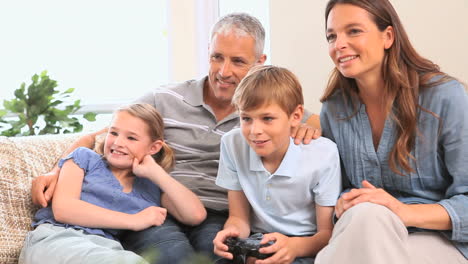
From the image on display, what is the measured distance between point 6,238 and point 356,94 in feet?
3.97

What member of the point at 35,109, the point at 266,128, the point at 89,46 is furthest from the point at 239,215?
the point at 89,46

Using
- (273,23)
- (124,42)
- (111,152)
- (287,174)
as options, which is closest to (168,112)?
(111,152)

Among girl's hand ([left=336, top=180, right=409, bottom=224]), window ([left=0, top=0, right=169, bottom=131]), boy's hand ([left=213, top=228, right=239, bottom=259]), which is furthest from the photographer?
window ([left=0, top=0, right=169, bottom=131])

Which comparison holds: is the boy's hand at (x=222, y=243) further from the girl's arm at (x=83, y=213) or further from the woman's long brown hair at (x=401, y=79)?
the woman's long brown hair at (x=401, y=79)

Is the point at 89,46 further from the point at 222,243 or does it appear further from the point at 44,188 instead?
the point at 222,243

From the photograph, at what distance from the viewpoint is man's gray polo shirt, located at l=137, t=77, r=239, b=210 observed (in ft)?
7.16

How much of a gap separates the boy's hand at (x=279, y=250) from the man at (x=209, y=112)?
0.37 meters

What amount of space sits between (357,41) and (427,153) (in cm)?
40

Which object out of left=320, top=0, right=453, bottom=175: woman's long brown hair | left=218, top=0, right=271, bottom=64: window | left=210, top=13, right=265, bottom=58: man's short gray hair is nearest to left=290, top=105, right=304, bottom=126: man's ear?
left=320, top=0, right=453, bottom=175: woman's long brown hair

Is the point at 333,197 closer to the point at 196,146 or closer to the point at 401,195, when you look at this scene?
the point at 401,195

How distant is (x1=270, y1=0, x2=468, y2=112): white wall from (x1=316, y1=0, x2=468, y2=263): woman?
0.80m

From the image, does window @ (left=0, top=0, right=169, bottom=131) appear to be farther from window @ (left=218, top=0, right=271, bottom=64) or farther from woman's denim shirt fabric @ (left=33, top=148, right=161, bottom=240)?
woman's denim shirt fabric @ (left=33, top=148, right=161, bottom=240)

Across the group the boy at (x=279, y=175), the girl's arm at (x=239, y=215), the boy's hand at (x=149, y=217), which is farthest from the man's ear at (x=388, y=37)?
the boy's hand at (x=149, y=217)

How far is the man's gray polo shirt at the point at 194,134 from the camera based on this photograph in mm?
2182
